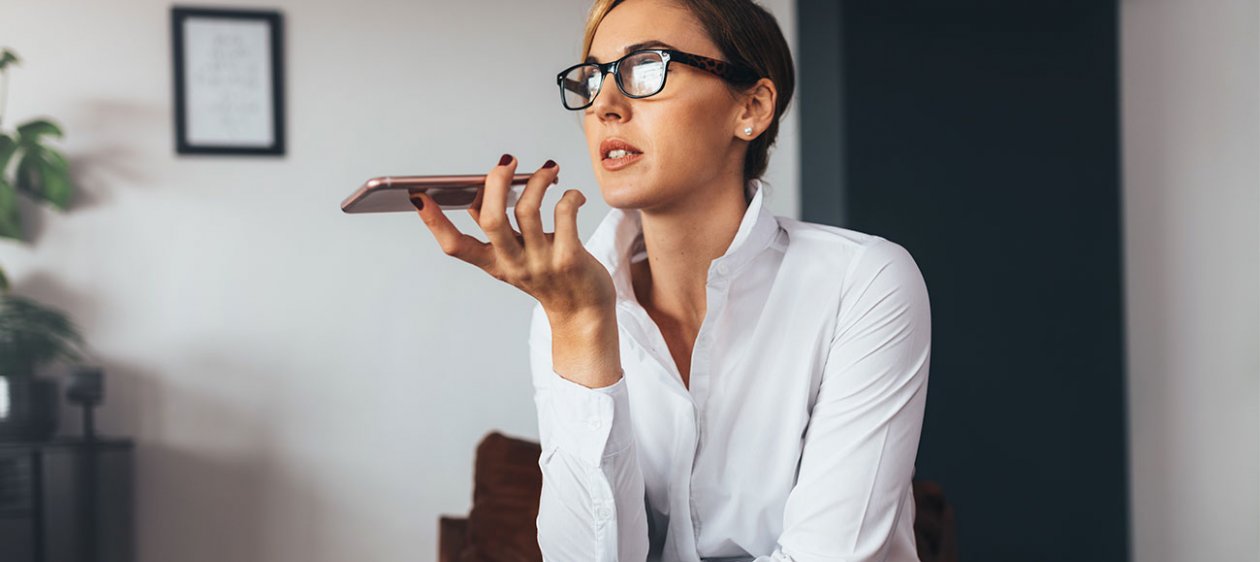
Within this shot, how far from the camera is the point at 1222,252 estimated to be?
2.73 meters

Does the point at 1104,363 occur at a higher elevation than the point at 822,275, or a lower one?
lower

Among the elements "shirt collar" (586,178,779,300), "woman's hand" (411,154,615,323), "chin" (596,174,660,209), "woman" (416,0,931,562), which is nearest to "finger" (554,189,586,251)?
"woman's hand" (411,154,615,323)

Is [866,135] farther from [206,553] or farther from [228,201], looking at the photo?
[206,553]

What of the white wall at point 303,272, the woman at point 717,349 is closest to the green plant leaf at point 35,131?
the white wall at point 303,272

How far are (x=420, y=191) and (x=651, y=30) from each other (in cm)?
45

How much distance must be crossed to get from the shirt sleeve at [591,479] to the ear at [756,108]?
453 millimetres

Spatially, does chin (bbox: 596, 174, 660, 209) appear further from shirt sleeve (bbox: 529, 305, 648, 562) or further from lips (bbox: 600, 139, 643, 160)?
shirt sleeve (bbox: 529, 305, 648, 562)

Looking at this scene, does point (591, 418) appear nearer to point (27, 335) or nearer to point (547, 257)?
point (547, 257)

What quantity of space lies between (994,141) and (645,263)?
1.62 metres

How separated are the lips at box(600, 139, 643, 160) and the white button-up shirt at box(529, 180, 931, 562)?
0.62 feet

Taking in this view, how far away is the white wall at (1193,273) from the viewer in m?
2.67

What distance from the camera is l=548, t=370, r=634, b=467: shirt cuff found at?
1.17m

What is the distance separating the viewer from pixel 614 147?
1351mm

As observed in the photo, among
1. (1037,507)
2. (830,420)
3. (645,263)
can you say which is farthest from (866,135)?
(830,420)
